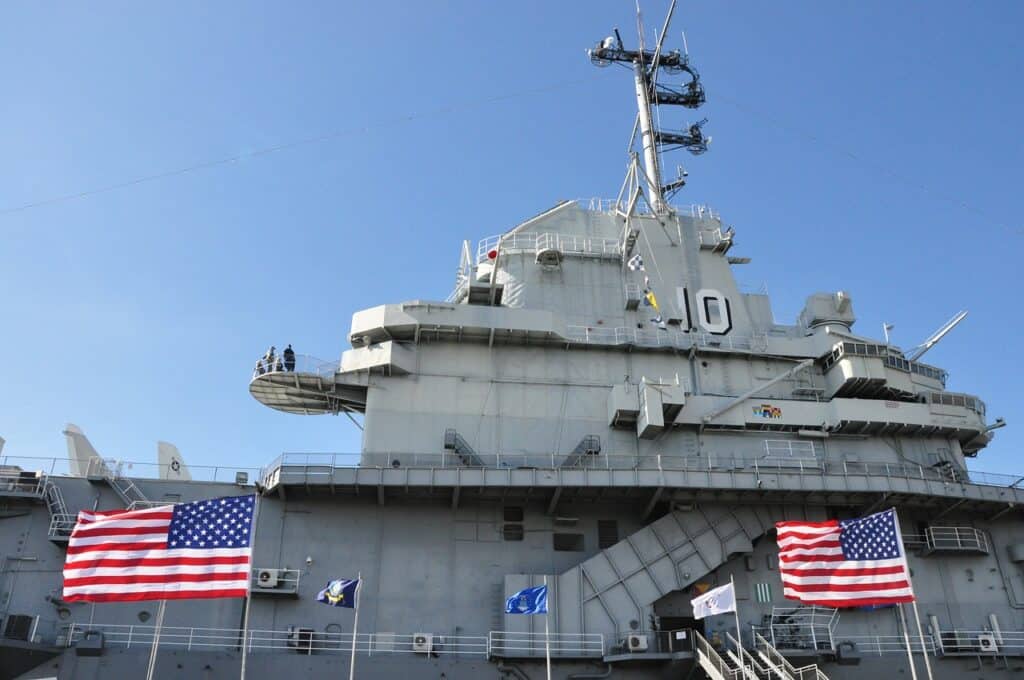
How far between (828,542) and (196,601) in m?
15.2

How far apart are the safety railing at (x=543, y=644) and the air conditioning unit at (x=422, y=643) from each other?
146 cm

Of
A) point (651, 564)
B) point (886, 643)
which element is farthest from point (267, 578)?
point (886, 643)

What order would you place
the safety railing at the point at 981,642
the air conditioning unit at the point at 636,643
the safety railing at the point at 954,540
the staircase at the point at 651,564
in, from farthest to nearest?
the safety railing at the point at 954,540 < the safety railing at the point at 981,642 < the staircase at the point at 651,564 < the air conditioning unit at the point at 636,643

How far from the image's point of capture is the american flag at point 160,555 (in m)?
15.2

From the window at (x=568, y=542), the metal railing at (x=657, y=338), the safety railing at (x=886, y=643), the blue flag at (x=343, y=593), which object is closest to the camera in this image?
the blue flag at (x=343, y=593)

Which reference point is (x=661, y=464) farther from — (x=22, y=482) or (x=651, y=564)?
(x=22, y=482)

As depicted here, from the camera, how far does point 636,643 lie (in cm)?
1978

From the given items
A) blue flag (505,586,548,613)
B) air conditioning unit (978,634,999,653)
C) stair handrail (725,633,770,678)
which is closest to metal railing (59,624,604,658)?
blue flag (505,586,548,613)

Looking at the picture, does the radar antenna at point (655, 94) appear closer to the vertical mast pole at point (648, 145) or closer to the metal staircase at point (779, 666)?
the vertical mast pole at point (648, 145)

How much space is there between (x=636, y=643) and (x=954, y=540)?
11.0m

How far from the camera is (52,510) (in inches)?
806

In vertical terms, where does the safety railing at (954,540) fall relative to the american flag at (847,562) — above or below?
above

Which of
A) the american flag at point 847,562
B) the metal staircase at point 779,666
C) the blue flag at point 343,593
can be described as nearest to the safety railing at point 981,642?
the metal staircase at point 779,666

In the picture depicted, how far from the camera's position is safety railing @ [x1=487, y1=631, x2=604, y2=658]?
19547mm
